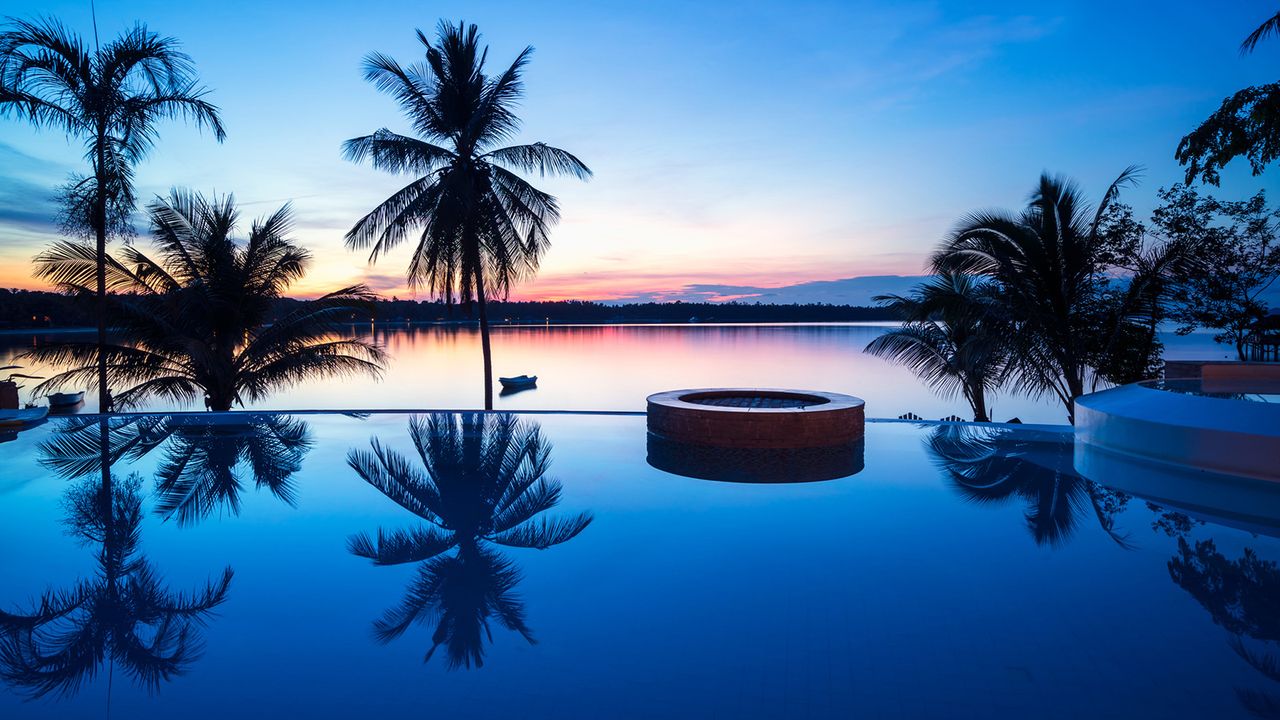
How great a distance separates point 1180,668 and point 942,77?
543 inches

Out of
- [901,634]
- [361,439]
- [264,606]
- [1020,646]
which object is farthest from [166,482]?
[1020,646]

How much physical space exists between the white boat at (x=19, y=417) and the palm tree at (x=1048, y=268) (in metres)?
13.2

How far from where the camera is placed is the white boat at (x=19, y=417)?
8.38 m

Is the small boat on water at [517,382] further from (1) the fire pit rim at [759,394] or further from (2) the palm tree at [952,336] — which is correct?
(1) the fire pit rim at [759,394]

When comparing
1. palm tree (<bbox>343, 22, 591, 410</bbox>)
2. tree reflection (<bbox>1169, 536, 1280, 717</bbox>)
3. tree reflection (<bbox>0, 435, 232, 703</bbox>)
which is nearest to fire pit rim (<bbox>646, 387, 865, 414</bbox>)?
tree reflection (<bbox>1169, 536, 1280, 717</bbox>)

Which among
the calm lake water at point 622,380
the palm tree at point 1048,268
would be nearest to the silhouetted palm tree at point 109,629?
the palm tree at point 1048,268

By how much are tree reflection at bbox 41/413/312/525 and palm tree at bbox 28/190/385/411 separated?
60.8 inches

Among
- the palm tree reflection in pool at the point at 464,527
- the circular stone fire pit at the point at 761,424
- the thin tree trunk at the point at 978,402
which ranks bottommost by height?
the thin tree trunk at the point at 978,402

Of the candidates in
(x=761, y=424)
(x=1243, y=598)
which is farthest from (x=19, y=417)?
(x=1243, y=598)

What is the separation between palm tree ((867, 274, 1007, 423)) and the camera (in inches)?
402

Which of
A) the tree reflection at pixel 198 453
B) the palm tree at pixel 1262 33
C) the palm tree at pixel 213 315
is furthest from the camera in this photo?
the palm tree at pixel 213 315

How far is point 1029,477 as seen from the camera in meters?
5.63

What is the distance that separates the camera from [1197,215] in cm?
1101

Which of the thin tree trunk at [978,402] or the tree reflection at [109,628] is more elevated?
the tree reflection at [109,628]
